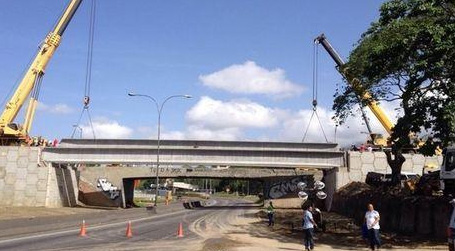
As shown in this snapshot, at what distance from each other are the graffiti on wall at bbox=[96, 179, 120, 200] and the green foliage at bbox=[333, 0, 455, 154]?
5377 centimetres

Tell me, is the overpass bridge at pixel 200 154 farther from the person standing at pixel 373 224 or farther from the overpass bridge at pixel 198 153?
the person standing at pixel 373 224

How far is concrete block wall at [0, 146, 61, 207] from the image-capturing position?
6066cm

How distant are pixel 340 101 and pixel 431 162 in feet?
89.0

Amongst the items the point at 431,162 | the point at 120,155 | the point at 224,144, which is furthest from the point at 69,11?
the point at 431,162

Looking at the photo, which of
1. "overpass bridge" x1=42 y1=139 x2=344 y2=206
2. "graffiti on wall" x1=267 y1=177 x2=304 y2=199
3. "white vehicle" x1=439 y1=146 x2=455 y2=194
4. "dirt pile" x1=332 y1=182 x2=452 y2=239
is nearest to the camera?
"dirt pile" x1=332 y1=182 x2=452 y2=239

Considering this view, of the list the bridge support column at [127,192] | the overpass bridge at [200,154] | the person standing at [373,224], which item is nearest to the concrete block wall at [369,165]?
the overpass bridge at [200,154]

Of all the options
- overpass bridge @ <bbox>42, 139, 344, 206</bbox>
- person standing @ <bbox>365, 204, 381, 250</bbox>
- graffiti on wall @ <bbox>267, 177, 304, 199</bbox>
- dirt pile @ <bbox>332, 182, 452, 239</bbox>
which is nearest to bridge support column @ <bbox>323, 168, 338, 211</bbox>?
overpass bridge @ <bbox>42, 139, 344, 206</bbox>

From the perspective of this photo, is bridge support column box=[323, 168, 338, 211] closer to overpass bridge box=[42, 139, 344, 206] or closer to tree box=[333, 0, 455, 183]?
overpass bridge box=[42, 139, 344, 206]

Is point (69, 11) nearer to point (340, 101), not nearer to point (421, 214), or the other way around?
point (340, 101)

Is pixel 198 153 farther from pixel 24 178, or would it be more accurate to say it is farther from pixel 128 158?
pixel 24 178

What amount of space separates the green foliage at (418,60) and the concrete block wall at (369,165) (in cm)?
2858

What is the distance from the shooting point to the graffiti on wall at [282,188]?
73.1 metres

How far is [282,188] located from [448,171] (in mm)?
46851

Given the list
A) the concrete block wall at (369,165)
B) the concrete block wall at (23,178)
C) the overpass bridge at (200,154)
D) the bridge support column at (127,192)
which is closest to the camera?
the concrete block wall at (369,165)
